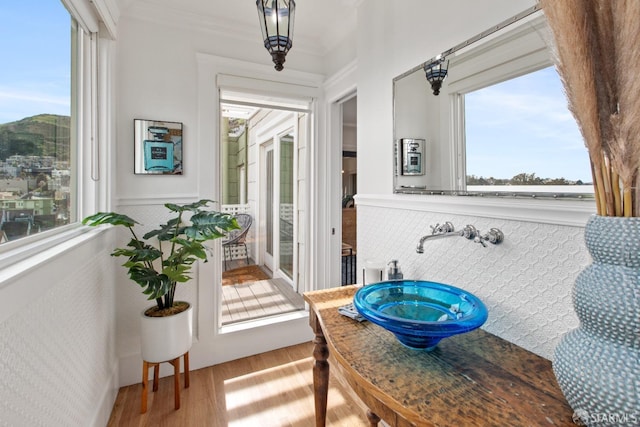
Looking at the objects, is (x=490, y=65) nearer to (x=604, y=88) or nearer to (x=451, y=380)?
(x=604, y=88)

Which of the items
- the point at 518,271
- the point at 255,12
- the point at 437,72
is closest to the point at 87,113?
the point at 255,12

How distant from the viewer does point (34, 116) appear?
1130 millimetres

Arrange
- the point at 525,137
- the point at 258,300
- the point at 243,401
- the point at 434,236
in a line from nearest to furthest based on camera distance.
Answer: the point at 525,137 → the point at 434,236 → the point at 243,401 → the point at 258,300

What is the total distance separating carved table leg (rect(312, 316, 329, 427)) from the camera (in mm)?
1405

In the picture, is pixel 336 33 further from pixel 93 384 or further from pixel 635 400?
pixel 93 384

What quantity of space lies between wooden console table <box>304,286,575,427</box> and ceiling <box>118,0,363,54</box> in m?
2.07

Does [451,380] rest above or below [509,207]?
below

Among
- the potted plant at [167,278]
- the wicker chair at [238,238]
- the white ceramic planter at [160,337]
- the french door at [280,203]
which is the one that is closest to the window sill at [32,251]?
the potted plant at [167,278]

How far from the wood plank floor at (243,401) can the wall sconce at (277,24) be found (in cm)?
198

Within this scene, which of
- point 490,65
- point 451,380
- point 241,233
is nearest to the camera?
point 451,380

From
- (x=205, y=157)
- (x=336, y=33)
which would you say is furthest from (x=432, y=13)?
(x=205, y=157)

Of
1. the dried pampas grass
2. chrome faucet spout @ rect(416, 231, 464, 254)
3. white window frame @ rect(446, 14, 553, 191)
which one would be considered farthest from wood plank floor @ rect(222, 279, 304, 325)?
the dried pampas grass

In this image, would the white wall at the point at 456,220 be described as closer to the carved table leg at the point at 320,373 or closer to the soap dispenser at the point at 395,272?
the soap dispenser at the point at 395,272

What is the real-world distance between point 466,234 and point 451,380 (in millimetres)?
565
